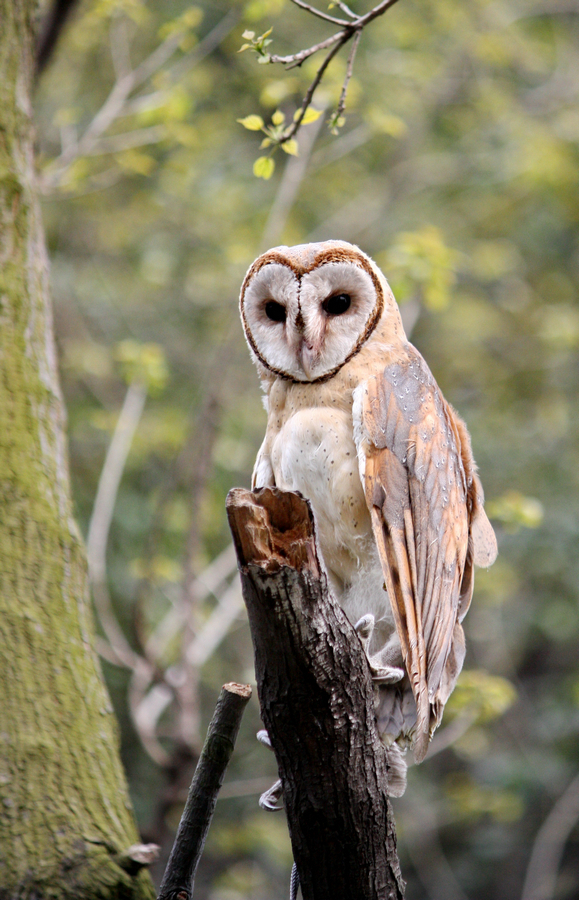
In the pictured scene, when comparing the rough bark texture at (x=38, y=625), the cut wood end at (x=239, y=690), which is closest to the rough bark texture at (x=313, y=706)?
the cut wood end at (x=239, y=690)

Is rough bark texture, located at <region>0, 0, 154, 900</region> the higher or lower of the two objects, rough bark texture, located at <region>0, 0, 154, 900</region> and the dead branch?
the lower

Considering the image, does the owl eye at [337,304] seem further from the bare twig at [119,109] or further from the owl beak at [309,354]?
the bare twig at [119,109]

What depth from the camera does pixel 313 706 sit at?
190 centimetres

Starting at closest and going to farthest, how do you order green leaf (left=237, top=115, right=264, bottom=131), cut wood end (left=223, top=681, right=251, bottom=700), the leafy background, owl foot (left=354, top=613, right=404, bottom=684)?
1. cut wood end (left=223, top=681, right=251, bottom=700)
2. owl foot (left=354, top=613, right=404, bottom=684)
3. green leaf (left=237, top=115, right=264, bottom=131)
4. the leafy background

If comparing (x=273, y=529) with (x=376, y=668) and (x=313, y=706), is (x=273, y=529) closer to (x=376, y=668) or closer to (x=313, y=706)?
→ (x=313, y=706)

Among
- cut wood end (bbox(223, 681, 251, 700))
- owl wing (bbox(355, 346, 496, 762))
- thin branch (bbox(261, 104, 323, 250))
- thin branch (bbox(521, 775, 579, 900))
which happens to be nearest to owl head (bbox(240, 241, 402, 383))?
owl wing (bbox(355, 346, 496, 762))

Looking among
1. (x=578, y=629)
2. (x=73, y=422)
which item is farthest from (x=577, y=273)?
(x=73, y=422)

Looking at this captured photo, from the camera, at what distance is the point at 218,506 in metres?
6.31

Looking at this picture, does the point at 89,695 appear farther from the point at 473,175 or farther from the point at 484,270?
the point at 473,175

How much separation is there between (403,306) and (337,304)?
Answer: 289 cm

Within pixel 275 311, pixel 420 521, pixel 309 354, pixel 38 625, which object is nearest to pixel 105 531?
pixel 38 625

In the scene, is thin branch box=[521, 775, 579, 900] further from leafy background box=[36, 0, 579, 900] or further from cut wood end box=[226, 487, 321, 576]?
cut wood end box=[226, 487, 321, 576]

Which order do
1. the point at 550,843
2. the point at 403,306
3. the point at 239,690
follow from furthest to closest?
the point at 550,843
the point at 403,306
the point at 239,690

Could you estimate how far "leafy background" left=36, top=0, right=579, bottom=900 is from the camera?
6.54 m
